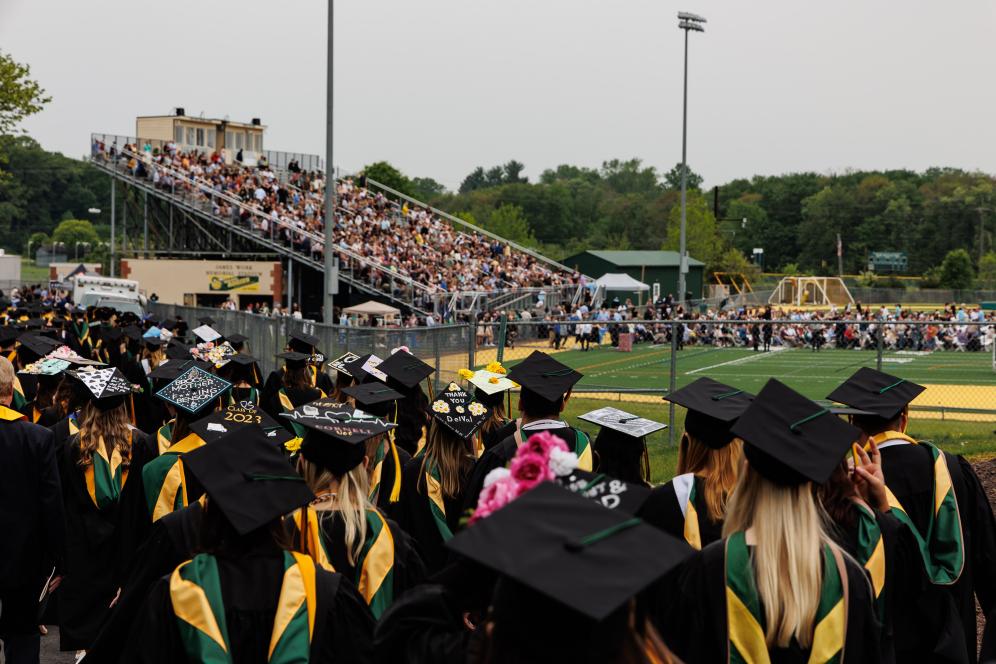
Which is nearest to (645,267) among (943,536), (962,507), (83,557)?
(83,557)

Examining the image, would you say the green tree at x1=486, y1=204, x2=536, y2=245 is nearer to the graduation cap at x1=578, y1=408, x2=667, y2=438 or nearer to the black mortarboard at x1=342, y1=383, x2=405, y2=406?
the black mortarboard at x1=342, y1=383, x2=405, y2=406

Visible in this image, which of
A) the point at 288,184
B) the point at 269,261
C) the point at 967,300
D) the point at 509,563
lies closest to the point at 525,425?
the point at 509,563

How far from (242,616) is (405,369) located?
5640 millimetres

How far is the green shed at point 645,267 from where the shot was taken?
66125 millimetres

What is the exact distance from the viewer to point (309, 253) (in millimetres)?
47000

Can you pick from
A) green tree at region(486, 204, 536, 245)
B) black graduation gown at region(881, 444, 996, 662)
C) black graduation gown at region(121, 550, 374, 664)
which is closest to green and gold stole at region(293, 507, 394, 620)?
black graduation gown at region(121, 550, 374, 664)

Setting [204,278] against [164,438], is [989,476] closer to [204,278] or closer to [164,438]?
[164,438]

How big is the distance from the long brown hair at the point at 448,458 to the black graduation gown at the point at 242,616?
2666 mm

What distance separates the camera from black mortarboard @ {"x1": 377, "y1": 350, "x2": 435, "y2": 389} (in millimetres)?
8734

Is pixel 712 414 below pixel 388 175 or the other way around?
below

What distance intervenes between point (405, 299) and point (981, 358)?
29394 millimetres

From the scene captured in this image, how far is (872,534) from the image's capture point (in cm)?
408

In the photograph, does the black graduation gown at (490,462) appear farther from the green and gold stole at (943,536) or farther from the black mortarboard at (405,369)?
the black mortarboard at (405,369)

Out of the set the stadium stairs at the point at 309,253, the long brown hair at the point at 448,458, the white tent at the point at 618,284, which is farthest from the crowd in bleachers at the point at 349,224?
the long brown hair at the point at 448,458
